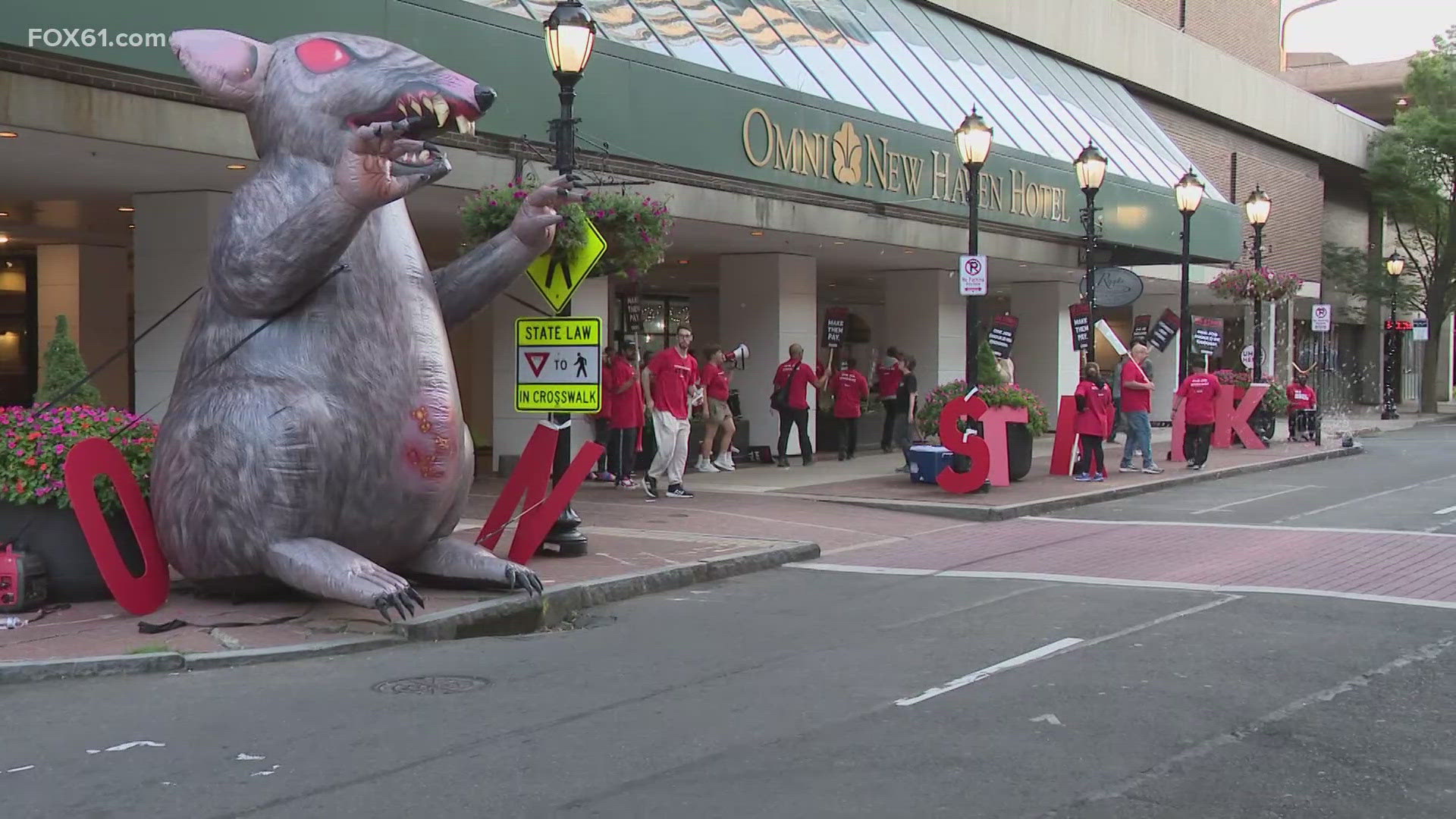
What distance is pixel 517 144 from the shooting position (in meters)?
14.5

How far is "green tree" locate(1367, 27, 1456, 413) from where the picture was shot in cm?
4178

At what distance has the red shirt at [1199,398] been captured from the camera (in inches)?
799

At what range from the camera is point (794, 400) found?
19859 mm

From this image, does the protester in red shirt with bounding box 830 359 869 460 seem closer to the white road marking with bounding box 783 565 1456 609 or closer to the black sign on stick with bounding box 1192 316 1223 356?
the black sign on stick with bounding box 1192 316 1223 356

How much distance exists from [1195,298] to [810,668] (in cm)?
3143

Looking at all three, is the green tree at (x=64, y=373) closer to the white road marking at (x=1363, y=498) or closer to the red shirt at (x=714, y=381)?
the red shirt at (x=714, y=381)

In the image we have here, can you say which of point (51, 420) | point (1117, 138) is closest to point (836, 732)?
point (51, 420)

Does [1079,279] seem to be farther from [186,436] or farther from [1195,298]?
[186,436]

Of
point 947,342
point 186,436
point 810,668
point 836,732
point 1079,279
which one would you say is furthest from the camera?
point 1079,279

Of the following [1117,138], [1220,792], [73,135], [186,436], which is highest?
[1117,138]

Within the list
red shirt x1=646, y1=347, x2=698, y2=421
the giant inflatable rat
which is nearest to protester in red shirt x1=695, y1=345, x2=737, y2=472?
red shirt x1=646, y1=347, x2=698, y2=421

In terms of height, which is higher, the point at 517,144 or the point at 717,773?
the point at 517,144

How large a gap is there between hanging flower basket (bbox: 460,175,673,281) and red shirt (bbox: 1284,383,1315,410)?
761 inches

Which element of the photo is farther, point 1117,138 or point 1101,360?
point 1101,360
